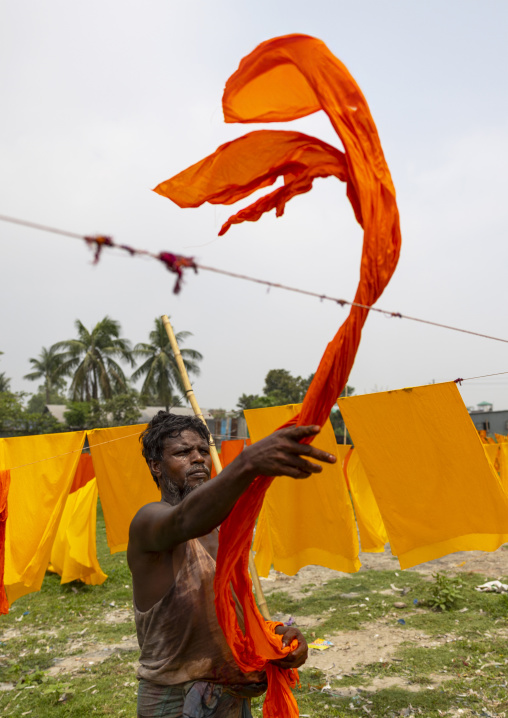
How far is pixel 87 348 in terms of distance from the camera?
31969 millimetres

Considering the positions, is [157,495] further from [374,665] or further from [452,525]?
[452,525]

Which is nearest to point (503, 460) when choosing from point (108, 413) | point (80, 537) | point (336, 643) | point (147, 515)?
point (336, 643)

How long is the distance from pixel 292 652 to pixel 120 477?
4.54 meters

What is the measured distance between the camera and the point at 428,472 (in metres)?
4.83

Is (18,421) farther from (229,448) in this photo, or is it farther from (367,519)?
(367,519)

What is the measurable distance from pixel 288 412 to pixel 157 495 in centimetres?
215

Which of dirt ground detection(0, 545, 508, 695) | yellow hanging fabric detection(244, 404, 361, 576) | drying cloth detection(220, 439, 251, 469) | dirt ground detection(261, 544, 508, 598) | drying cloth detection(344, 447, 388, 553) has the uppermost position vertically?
drying cloth detection(220, 439, 251, 469)

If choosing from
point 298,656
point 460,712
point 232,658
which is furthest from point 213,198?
point 460,712

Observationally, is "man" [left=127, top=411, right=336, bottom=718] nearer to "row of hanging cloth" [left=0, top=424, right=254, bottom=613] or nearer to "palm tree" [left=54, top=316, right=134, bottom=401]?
"row of hanging cloth" [left=0, top=424, right=254, bottom=613]

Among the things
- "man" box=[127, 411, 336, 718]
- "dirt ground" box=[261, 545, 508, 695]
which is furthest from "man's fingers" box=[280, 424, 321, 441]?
"dirt ground" box=[261, 545, 508, 695]

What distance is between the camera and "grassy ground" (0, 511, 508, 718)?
4.68m

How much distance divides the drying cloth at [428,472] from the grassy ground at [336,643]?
1.18 m

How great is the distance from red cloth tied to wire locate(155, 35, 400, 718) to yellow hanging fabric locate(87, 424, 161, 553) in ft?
14.3

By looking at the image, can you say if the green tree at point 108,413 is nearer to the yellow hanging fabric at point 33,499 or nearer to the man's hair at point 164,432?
the yellow hanging fabric at point 33,499
